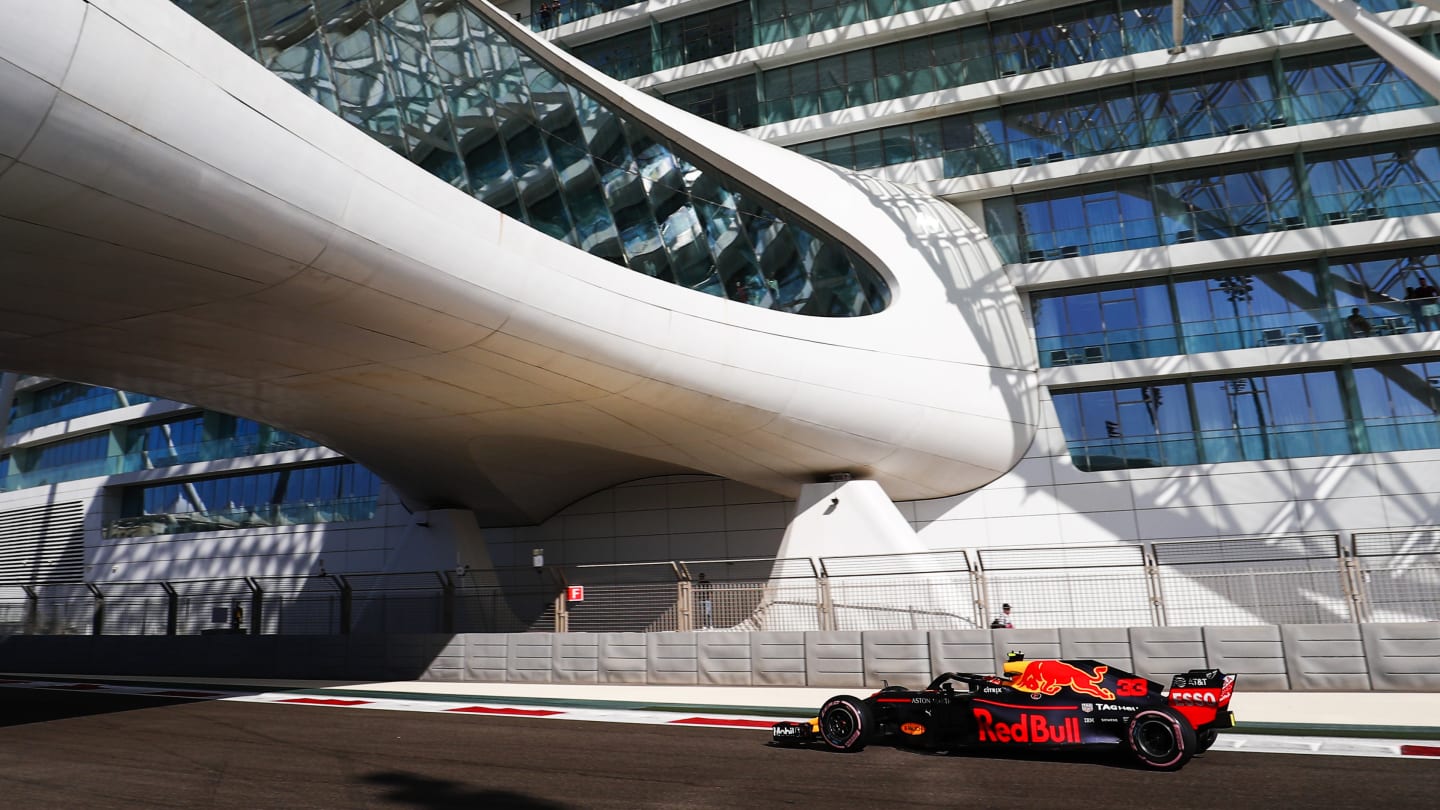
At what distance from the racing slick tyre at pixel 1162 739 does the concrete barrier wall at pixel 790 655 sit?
684 centimetres

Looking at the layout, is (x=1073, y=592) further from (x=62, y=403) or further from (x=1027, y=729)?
(x=62, y=403)

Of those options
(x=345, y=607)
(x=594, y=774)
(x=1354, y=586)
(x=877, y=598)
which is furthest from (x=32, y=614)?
(x=1354, y=586)

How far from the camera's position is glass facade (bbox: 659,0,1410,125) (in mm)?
27297

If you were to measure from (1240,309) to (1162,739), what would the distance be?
2057 cm

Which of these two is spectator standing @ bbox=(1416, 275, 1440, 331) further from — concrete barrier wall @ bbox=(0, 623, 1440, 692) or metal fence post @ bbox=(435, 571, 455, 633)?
metal fence post @ bbox=(435, 571, 455, 633)

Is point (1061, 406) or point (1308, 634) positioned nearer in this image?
point (1308, 634)

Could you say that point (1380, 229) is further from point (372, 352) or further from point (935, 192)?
point (372, 352)

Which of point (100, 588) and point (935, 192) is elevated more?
point (935, 192)

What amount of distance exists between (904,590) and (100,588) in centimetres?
2150

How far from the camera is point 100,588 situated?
26.6 m

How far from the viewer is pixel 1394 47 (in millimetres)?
17250

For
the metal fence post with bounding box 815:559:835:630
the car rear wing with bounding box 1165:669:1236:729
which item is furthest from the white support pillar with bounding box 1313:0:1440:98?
the metal fence post with bounding box 815:559:835:630

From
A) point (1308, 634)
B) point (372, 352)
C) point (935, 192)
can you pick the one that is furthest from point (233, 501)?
point (1308, 634)

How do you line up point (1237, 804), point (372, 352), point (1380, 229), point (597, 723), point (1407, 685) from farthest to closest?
point (1380, 229) < point (372, 352) < point (1407, 685) < point (597, 723) < point (1237, 804)
